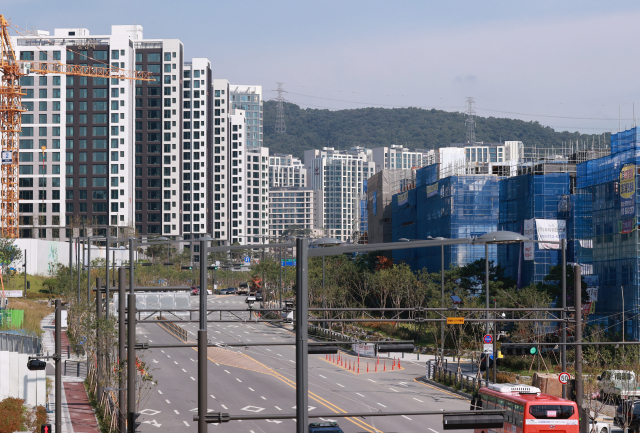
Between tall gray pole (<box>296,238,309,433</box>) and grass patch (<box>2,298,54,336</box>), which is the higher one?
tall gray pole (<box>296,238,309,433</box>)

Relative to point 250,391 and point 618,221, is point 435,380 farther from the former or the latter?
point 618,221

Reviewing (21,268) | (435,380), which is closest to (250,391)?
(435,380)

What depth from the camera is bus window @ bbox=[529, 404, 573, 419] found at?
28.8 metres

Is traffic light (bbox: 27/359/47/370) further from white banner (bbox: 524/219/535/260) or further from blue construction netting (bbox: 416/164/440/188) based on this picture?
blue construction netting (bbox: 416/164/440/188)

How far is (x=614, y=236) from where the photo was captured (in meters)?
67.2

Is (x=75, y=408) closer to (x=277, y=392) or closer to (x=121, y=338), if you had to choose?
(x=277, y=392)

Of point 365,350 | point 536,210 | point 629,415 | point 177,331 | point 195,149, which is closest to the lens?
point 629,415

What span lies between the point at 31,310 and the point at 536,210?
60812 millimetres

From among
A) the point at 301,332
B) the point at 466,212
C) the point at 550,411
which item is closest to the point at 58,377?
the point at 550,411

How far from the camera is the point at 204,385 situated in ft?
50.8

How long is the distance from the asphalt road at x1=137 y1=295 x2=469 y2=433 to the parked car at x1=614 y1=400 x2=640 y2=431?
8.82m

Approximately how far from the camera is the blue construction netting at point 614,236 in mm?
64125

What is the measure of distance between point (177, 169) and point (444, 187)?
10420cm

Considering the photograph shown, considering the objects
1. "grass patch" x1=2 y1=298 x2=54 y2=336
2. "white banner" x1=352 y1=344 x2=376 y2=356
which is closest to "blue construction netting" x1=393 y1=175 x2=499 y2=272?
"white banner" x1=352 y1=344 x2=376 y2=356
